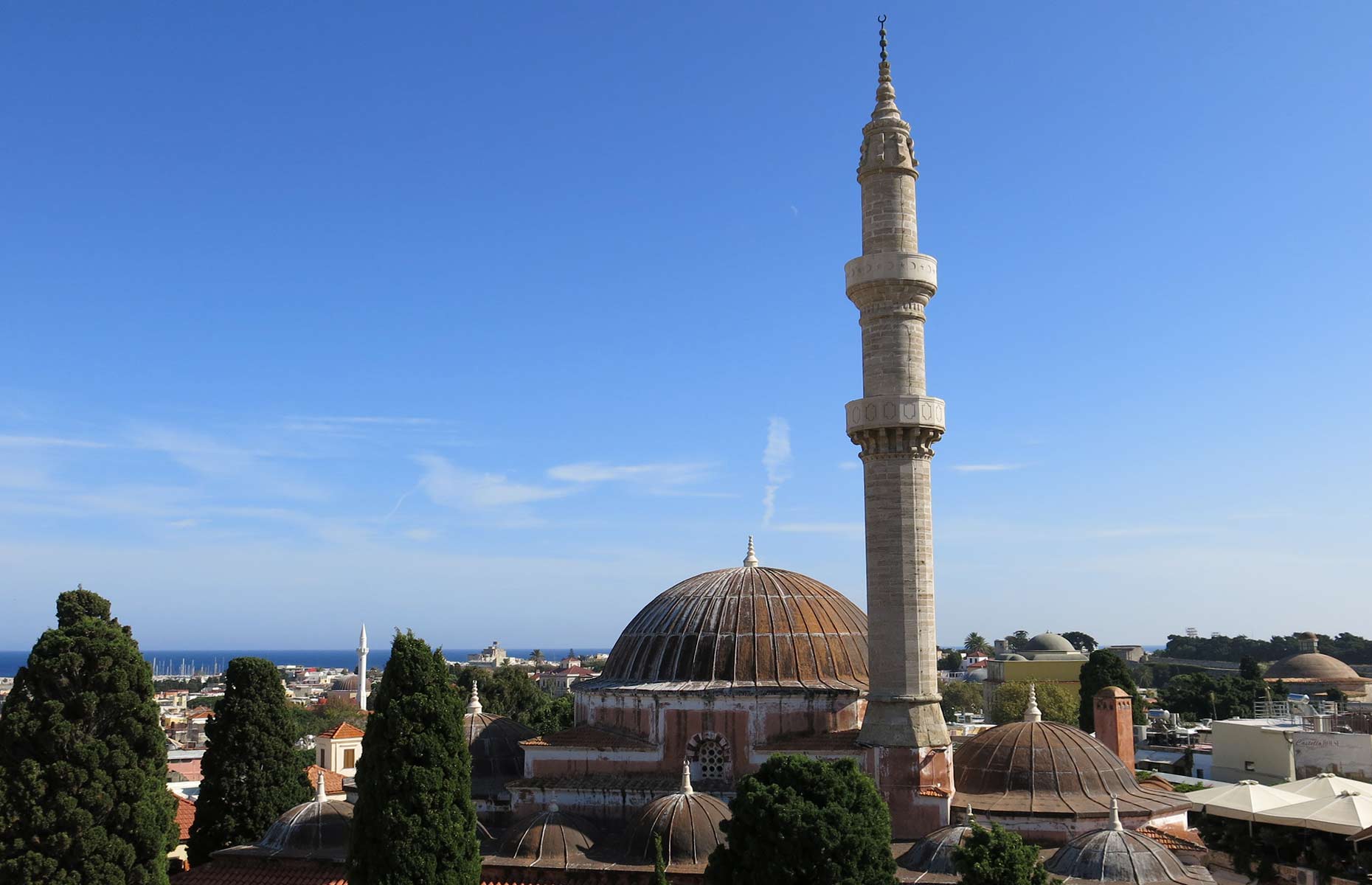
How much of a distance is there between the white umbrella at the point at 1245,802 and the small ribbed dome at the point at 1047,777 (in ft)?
4.45

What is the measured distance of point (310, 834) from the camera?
2441 cm

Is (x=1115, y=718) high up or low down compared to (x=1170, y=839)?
up

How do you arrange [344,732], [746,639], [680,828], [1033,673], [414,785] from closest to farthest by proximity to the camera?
[414,785] < [680,828] < [746,639] < [344,732] < [1033,673]

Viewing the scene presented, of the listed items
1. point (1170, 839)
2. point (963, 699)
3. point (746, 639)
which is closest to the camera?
point (1170, 839)

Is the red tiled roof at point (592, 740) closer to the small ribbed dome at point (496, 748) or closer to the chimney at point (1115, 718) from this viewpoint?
the small ribbed dome at point (496, 748)

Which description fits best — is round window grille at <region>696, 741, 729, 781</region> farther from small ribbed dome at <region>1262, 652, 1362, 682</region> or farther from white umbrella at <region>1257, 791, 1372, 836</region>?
small ribbed dome at <region>1262, 652, 1362, 682</region>

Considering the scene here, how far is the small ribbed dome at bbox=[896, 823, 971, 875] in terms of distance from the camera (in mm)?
20500

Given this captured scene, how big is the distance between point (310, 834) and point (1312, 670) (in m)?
84.3

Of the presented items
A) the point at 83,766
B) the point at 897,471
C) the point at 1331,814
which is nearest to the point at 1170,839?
the point at 1331,814

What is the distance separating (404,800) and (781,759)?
261 inches

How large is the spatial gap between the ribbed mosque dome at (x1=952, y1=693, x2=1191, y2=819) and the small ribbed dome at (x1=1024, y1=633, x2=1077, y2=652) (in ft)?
232

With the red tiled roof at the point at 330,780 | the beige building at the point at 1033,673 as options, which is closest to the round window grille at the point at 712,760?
the red tiled roof at the point at 330,780

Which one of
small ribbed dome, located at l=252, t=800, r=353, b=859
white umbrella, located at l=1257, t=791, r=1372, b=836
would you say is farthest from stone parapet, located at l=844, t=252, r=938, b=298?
small ribbed dome, located at l=252, t=800, r=353, b=859

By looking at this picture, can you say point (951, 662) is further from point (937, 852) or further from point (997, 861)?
point (997, 861)
